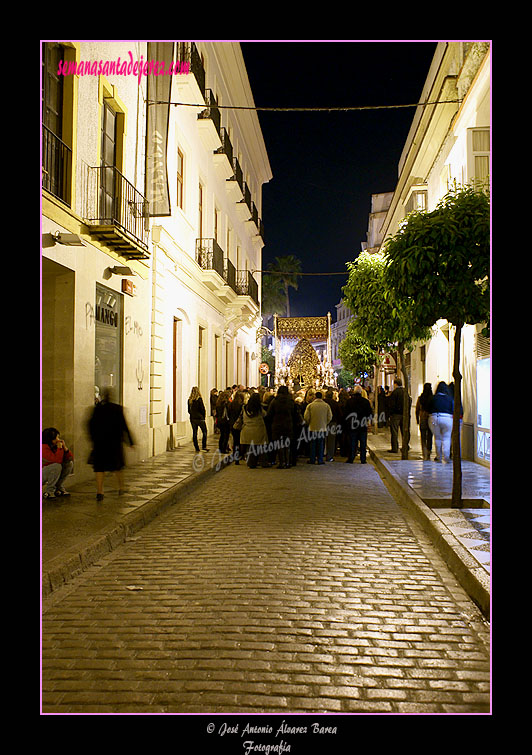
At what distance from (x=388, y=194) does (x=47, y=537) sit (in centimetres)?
5541

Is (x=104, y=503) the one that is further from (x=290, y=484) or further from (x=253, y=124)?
(x=253, y=124)

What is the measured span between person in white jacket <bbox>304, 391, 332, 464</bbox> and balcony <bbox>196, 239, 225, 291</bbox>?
24.0 ft

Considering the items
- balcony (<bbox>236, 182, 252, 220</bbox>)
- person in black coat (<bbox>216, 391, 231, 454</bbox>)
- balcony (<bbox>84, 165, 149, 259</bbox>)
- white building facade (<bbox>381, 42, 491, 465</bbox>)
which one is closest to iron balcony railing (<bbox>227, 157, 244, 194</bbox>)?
balcony (<bbox>236, 182, 252, 220</bbox>)

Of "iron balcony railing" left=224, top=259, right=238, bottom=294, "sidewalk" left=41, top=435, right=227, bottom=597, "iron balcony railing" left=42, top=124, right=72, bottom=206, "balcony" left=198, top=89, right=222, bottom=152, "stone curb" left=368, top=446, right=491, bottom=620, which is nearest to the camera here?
"stone curb" left=368, top=446, right=491, bottom=620

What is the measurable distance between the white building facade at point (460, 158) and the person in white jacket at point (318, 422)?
3194mm

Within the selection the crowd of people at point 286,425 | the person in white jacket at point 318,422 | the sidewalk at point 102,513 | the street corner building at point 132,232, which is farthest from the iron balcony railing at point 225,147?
the sidewalk at point 102,513

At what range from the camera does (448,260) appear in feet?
25.7

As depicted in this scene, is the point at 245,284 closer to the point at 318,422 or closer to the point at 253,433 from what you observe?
the point at 318,422

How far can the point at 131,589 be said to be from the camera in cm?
531

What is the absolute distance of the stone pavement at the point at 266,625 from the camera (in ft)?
11.1

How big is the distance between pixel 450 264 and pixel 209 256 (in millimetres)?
13865

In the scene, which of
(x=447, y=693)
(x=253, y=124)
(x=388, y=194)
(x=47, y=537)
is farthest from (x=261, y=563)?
(x=388, y=194)

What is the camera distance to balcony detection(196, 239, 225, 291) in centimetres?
2008
